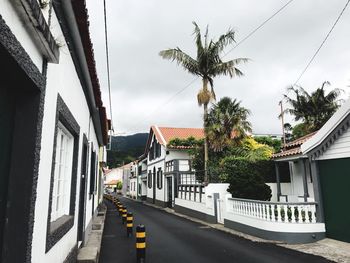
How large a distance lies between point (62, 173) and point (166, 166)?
855 inches

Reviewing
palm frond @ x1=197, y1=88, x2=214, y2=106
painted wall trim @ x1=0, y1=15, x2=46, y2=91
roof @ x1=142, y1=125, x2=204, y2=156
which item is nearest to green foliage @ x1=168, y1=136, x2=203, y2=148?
roof @ x1=142, y1=125, x2=204, y2=156

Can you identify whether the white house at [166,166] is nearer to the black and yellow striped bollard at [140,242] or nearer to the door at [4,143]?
the black and yellow striped bollard at [140,242]

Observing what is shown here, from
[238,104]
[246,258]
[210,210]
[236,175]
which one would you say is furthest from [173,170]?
[246,258]

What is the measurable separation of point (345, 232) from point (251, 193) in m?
4.14

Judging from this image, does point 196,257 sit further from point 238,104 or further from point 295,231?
point 238,104

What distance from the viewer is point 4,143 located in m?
2.65

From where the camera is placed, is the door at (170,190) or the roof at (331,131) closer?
the roof at (331,131)

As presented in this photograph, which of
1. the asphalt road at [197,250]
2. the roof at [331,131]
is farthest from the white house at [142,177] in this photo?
the roof at [331,131]

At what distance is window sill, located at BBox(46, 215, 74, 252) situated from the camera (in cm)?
354

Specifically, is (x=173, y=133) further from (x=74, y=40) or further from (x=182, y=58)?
(x=74, y=40)

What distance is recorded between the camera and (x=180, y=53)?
63.2 feet

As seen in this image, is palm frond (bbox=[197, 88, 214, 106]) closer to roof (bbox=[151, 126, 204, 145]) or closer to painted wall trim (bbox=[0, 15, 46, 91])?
roof (bbox=[151, 126, 204, 145])

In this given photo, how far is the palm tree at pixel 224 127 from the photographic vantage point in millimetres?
19987

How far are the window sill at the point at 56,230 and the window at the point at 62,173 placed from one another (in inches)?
6.9
